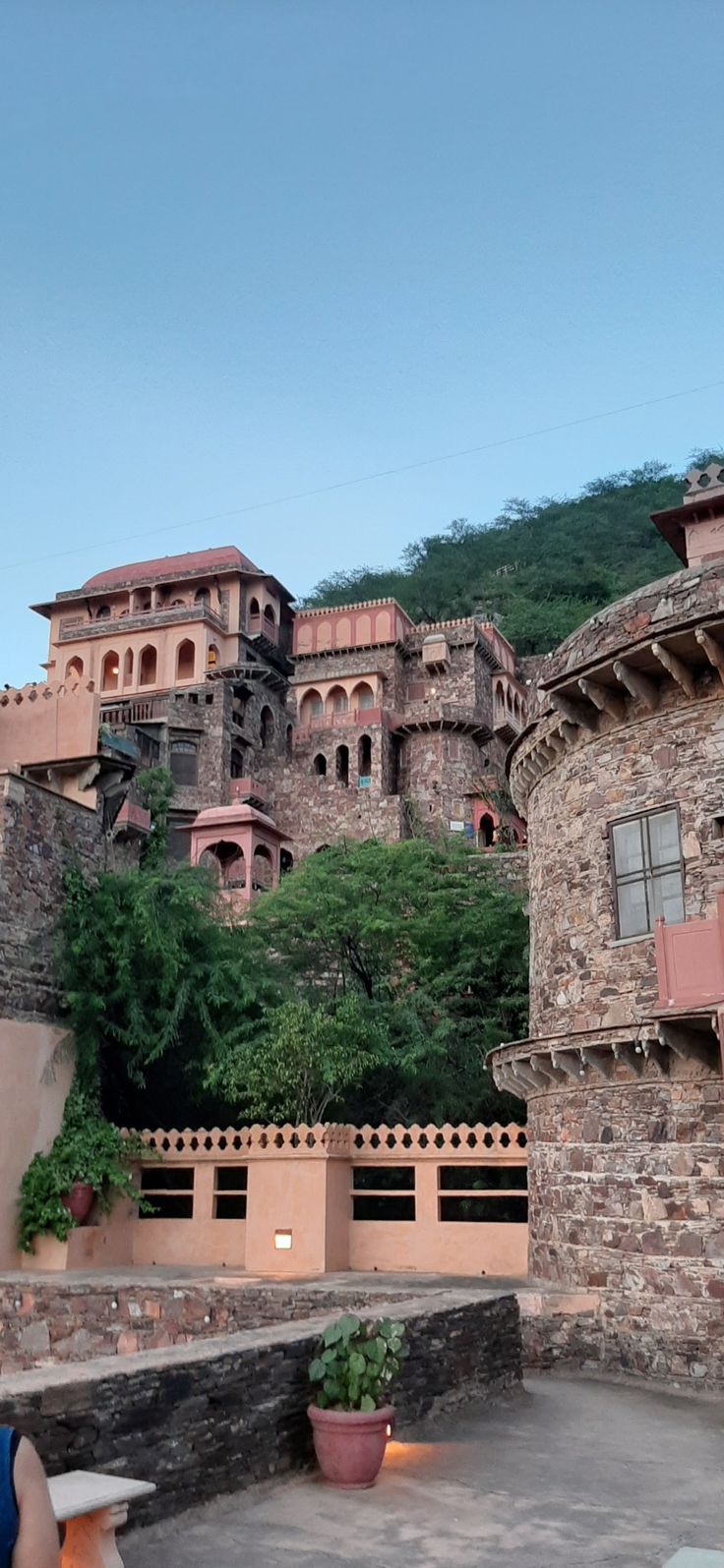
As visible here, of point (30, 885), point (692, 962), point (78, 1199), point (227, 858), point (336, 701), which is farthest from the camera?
point (336, 701)

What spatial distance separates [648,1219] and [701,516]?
8.59 metres

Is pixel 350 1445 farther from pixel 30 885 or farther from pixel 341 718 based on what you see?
pixel 341 718

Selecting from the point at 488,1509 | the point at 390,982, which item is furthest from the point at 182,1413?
the point at 390,982

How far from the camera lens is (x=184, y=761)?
46094 mm

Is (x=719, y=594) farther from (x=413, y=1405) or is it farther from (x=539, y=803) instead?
(x=413, y=1405)

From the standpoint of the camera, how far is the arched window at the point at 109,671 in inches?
1965

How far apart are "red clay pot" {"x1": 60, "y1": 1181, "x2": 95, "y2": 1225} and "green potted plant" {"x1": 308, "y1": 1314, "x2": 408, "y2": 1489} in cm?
1009

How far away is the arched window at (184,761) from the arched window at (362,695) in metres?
6.53

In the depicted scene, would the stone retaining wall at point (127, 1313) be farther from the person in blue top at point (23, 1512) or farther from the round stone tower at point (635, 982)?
the person in blue top at point (23, 1512)

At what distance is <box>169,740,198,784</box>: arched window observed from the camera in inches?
1801

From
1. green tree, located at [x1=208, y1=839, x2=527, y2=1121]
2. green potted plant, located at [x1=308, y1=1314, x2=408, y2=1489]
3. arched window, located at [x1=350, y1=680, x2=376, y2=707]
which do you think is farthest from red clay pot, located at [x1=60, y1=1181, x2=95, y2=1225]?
arched window, located at [x1=350, y1=680, x2=376, y2=707]

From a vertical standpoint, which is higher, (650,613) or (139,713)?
(139,713)

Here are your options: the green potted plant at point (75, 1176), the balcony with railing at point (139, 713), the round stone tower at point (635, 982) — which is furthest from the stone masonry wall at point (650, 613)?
the balcony with railing at point (139, 713)

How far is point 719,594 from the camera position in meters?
11.3
